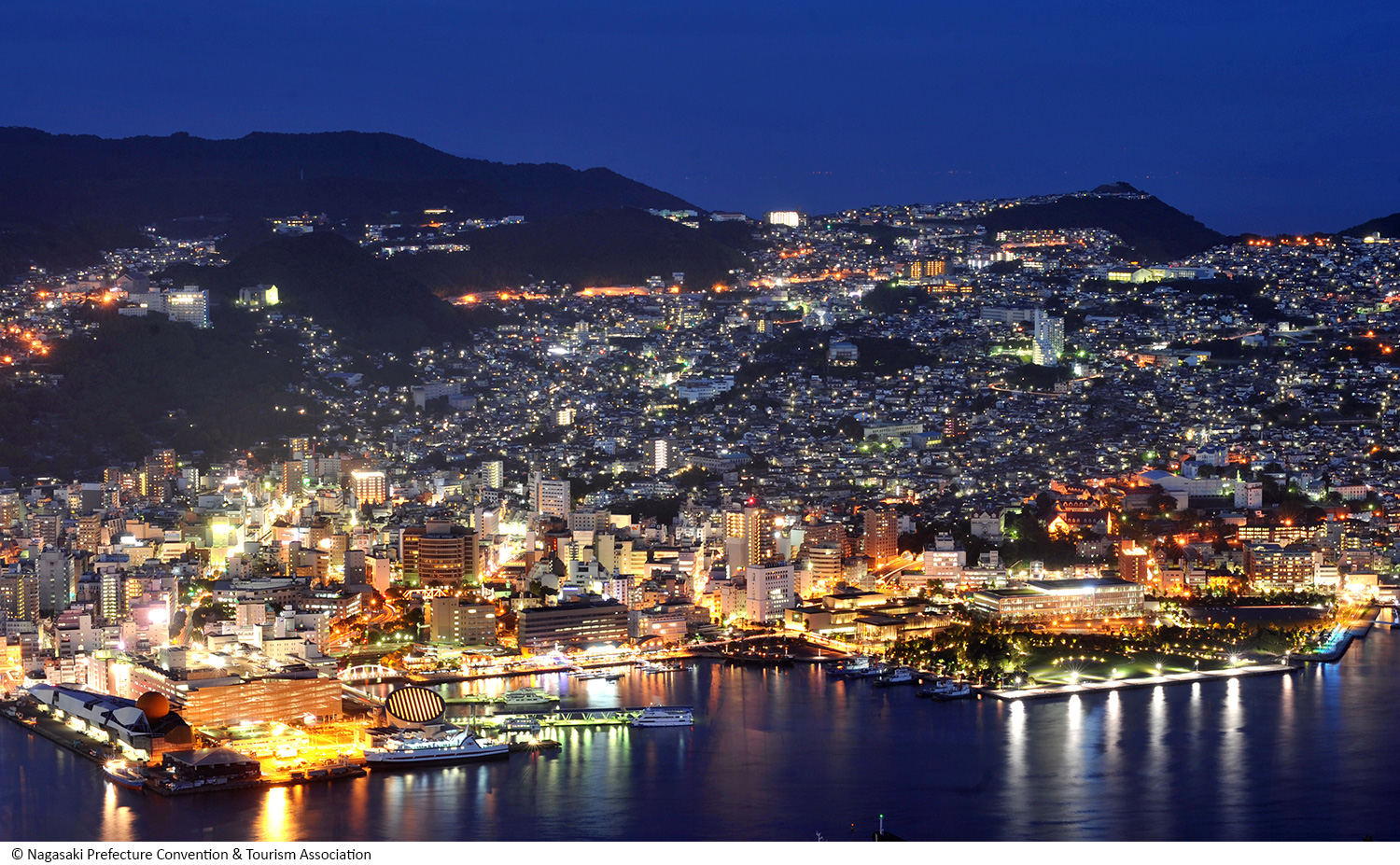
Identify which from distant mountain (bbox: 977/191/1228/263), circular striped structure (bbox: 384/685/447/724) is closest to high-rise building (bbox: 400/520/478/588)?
circular striped structure (bbox: 384/685/447/724)

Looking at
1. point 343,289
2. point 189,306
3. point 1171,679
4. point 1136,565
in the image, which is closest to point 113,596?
point 1171,679

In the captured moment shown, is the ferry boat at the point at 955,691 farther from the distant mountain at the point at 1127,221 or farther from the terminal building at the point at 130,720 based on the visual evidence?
the distant mountain at the point at 1127,221

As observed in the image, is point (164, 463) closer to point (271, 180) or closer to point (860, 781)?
point (860, 781)

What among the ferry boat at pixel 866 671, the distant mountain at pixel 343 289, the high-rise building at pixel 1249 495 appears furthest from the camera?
the distant mountain at pixel 343 289

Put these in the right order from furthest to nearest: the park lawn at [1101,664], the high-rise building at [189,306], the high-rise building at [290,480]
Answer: the high-rise building at [189,306]
the high-rise building at [290,480]
the park lawn at [1101,664]

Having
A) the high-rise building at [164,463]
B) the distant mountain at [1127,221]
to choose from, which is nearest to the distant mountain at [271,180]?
the distant mountain at [1127,221]
